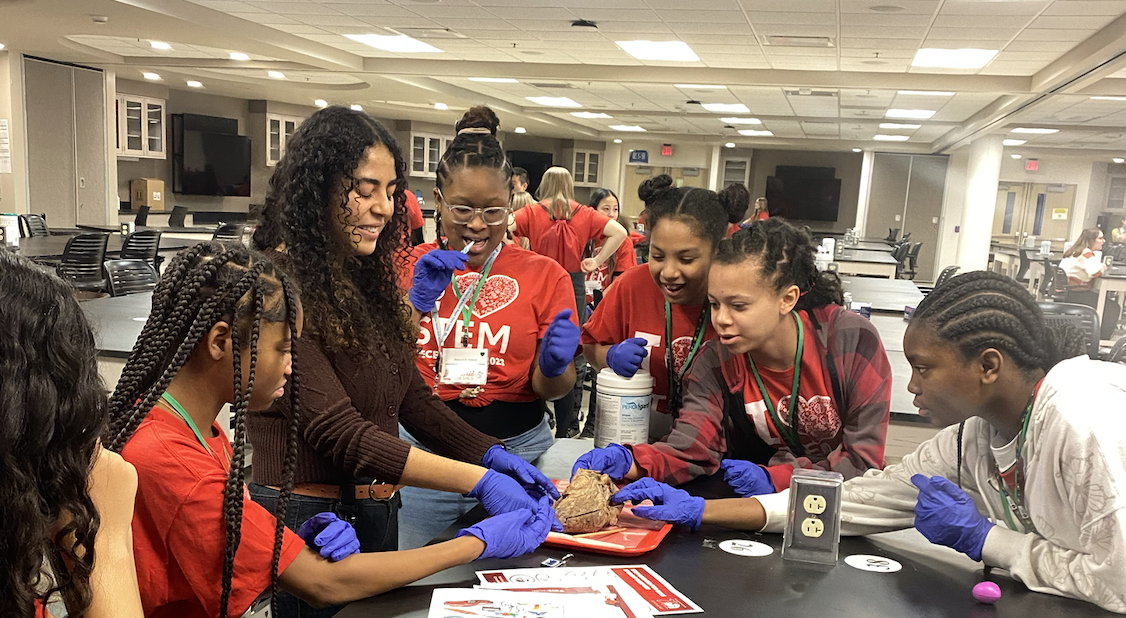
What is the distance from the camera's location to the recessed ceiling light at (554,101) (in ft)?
38.6

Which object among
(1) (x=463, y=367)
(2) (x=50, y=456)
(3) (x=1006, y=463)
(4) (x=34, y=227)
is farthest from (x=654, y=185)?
(4) (x=34, y=227)

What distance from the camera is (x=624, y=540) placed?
1.51 meters

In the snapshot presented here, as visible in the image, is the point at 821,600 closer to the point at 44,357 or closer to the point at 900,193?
the point at 44,357

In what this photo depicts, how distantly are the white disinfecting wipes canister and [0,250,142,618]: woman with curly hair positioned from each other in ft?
3.89

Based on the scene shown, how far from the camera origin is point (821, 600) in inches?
52.0

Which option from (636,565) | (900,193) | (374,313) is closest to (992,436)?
(636,565)

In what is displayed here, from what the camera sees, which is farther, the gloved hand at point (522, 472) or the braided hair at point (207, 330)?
the gloved hand at point (522, 472)

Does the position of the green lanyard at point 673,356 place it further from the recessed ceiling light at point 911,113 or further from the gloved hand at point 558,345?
the recessed ceiling light at point 911,113

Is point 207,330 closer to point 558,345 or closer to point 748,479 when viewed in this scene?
point 558,345

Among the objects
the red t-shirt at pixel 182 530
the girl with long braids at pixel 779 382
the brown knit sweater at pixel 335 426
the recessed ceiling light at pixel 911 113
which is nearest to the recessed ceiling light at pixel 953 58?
the recessed ceiling light at pixel 911 113

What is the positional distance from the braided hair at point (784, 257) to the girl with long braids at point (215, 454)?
0.94m

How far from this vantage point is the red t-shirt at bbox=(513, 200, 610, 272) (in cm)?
546

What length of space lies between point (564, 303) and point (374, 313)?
611 mm

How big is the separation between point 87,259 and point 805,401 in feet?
20.0
